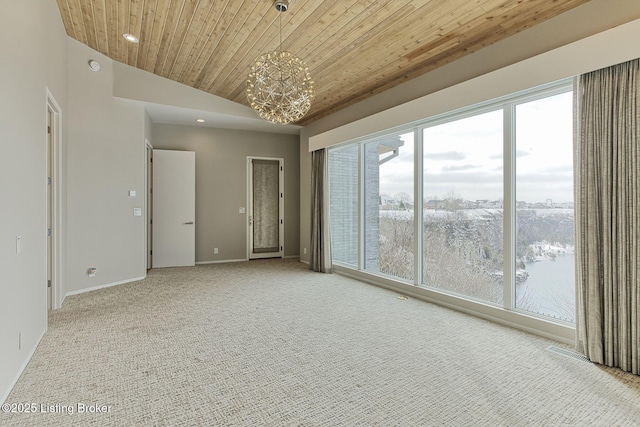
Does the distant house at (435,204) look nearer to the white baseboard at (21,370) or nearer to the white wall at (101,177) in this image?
the white baseboard at (21,370)

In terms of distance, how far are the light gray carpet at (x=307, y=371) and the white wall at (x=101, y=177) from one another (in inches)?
45.7

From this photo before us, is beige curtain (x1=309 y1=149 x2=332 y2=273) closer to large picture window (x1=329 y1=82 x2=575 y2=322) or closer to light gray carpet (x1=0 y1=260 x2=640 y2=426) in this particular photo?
large picture window (x1=329 y1=82 x2=575 y2=322)

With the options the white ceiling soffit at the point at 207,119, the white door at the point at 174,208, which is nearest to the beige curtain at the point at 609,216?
the white ceiling soffit at the point at 207,119

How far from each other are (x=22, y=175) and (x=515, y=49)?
4.57 m

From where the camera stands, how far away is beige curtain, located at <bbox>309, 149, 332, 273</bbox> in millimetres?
6211

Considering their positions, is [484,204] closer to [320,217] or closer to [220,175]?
[320,217]

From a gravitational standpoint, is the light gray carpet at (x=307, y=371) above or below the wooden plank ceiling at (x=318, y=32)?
below

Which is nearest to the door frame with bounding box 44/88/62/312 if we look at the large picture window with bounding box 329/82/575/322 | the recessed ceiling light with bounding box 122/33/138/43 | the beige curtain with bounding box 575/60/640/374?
the recessed ceiling light with bounding box 122/33/138/43

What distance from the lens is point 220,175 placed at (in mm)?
7246

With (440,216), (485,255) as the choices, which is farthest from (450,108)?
(485,255)

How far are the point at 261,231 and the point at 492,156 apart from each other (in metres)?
5.34

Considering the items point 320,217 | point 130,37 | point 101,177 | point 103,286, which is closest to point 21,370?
point 103,286

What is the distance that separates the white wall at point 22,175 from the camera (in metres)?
2.13

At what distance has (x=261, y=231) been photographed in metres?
7.66
